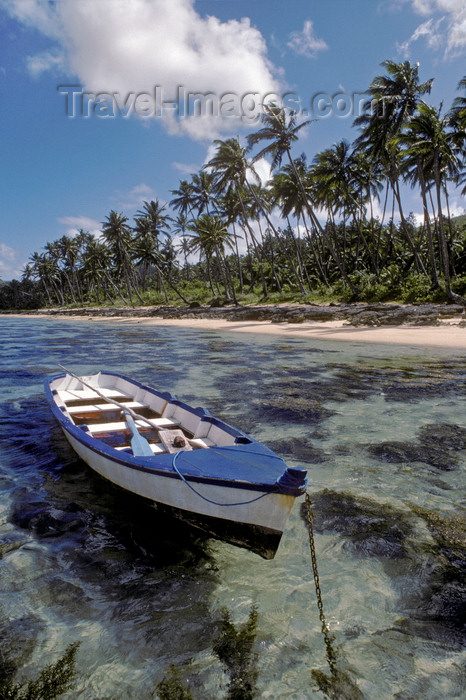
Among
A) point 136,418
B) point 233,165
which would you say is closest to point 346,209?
point 233,165

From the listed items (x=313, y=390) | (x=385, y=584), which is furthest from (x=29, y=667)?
(x=313, y=390)

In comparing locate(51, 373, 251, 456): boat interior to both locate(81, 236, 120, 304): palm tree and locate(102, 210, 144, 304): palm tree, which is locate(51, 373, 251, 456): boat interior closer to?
locate(102, 210, 144, 304): palm tree

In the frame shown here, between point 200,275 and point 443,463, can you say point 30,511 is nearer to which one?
point 443,463

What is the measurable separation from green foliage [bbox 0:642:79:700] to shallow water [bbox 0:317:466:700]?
3.3 inches

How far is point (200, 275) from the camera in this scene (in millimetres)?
82500

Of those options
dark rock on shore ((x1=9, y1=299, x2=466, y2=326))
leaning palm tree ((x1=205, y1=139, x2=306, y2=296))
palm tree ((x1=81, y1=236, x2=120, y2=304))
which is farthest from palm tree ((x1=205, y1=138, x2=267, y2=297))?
palm tree ((x1=81, y1=236, x2=120, y2=304))

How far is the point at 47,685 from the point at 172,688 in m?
0.84

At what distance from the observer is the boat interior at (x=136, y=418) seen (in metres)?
5.04

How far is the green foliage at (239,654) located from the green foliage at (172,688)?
30 centimetres

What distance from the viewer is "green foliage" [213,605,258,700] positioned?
2.57 meters

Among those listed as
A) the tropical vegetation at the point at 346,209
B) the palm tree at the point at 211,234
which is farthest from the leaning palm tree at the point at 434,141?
the palm tree at the point at 211,234

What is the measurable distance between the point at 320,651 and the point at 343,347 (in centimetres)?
1623

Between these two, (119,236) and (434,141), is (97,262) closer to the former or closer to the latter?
(119,236)

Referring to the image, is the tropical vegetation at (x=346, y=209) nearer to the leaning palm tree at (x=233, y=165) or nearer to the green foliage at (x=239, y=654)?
the leaning palm tree at (x=233, y=165)
